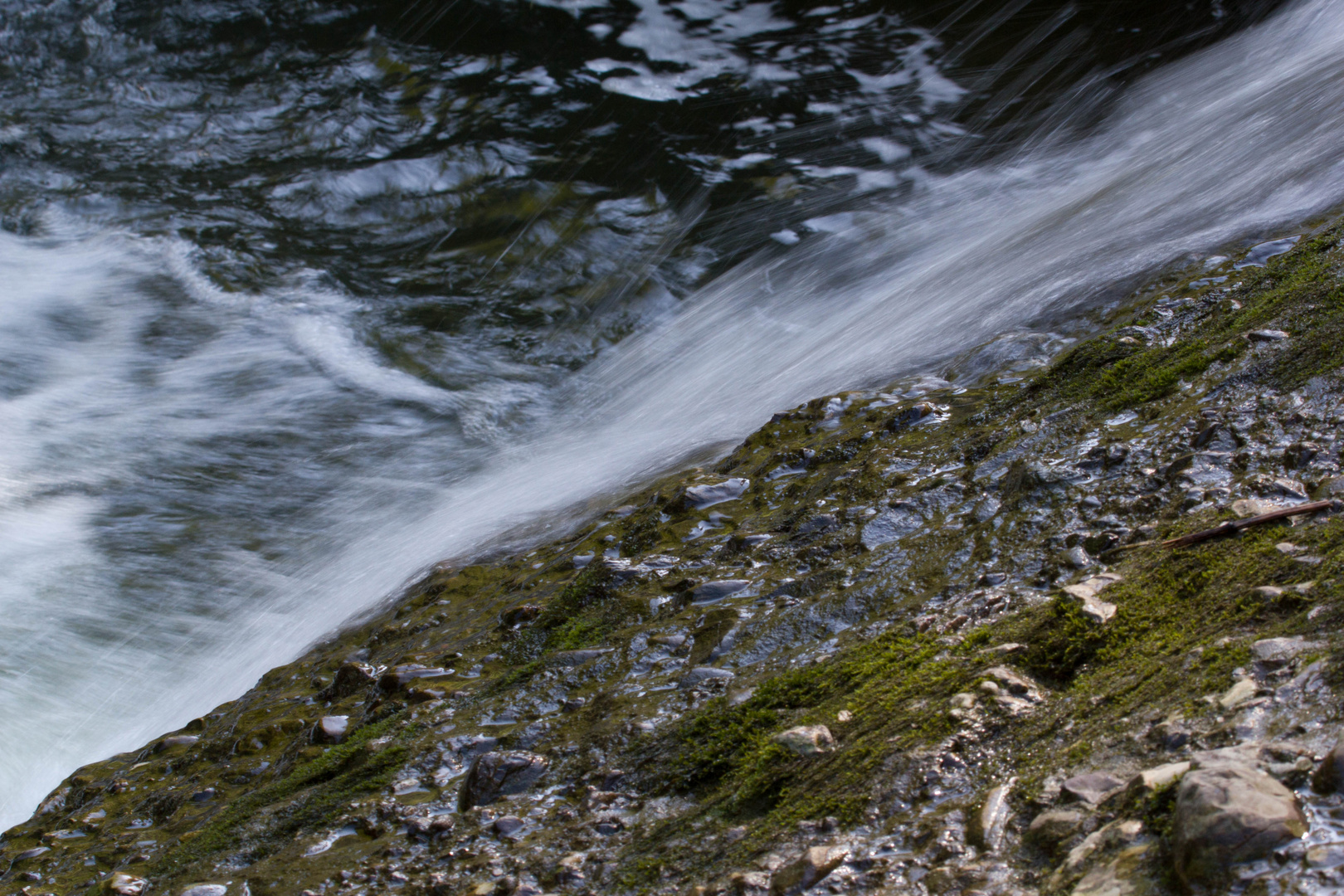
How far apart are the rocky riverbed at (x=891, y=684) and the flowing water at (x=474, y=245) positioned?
4.15ft

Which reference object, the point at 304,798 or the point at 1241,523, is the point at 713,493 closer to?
the point at 304,798

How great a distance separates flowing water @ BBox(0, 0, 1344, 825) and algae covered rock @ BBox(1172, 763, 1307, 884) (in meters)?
3.67

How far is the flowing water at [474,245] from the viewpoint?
561 centimetres

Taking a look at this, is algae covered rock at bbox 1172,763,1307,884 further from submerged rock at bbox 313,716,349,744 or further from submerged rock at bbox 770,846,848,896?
submerged rock at bbox 313,716,349,744

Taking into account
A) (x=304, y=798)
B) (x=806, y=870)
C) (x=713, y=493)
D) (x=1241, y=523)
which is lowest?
(x=1241, y=523)

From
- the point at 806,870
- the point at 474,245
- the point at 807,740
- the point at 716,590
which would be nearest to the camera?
the point at 806,870

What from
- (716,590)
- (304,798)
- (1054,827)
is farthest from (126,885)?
(1054,827)

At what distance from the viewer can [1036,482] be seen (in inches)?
113

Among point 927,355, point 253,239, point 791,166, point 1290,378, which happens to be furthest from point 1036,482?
point 253,239

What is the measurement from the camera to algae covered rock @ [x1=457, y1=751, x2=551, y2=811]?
2467mm

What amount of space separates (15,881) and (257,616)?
2.65m

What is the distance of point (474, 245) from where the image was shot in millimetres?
9211

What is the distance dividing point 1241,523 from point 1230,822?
111 cm

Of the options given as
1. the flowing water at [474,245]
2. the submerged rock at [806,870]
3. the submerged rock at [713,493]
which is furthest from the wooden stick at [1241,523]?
the flowing water at [474,245]
